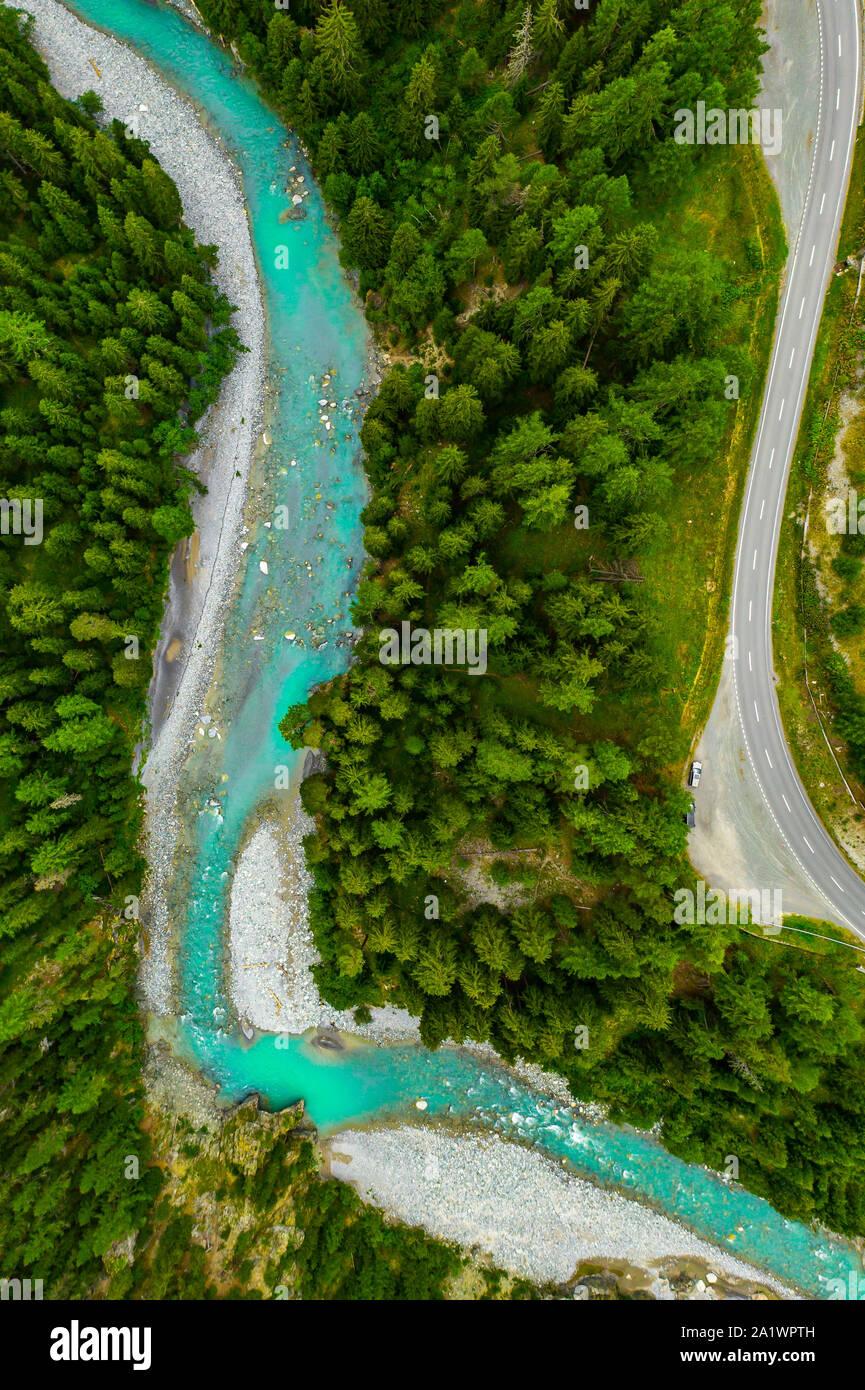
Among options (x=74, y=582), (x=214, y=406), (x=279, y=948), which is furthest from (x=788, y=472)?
(x=279, y=948)

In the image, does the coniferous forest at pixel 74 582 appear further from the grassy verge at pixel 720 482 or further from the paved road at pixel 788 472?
the paved road at pixel 788 472

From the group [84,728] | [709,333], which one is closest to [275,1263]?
[84,728]

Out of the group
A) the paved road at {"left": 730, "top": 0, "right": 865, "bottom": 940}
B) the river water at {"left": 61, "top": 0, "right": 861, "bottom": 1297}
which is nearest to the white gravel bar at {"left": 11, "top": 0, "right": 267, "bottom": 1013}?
the river water at {"left": 61, "top": 0, "right": 861, "bottom": 1297}

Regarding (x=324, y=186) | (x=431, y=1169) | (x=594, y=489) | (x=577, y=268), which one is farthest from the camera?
→ (x=431, y=1169)

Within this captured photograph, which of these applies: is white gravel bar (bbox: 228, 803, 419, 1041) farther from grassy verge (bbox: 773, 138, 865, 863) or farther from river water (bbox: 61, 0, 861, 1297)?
grassy verge (bbox: 773, 138, 865, 863)

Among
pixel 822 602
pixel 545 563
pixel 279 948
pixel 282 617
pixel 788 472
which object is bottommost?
pixel 279 948

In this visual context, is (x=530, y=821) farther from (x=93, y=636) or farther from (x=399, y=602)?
(x=93, y=636)

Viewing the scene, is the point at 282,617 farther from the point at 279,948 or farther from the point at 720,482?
the point at 720,482
